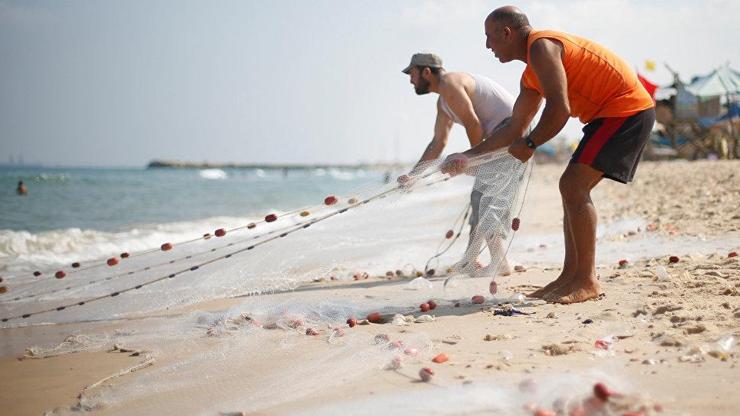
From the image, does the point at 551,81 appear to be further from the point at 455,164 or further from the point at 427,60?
the point at 427,60

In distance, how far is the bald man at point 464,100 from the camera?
4953 millimetres

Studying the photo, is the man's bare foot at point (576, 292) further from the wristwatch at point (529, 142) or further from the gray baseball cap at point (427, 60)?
the gray baseball cap at point (427, 60)

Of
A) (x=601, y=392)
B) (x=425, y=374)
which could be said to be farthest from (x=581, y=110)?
(x=601, y=392)

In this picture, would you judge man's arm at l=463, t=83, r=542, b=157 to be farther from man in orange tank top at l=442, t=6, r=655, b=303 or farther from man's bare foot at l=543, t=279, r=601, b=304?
man's bare foot at l=543, t=279, r=601, b=304

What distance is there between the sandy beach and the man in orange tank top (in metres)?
0.52

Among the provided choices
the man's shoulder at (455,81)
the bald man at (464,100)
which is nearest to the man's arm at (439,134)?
the bald man at (464,100)

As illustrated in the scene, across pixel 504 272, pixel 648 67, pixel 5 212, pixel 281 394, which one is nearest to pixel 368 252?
pixel 504 272

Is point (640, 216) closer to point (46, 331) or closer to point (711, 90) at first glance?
point (46, 331)

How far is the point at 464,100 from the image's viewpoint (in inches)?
195

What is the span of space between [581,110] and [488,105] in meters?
1.38

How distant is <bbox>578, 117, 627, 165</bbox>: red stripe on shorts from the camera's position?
12.1 ft

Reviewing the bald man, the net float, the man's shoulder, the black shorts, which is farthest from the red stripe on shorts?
the net float

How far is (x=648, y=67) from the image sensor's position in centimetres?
3059

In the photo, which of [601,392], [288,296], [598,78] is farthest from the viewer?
[288,296]
